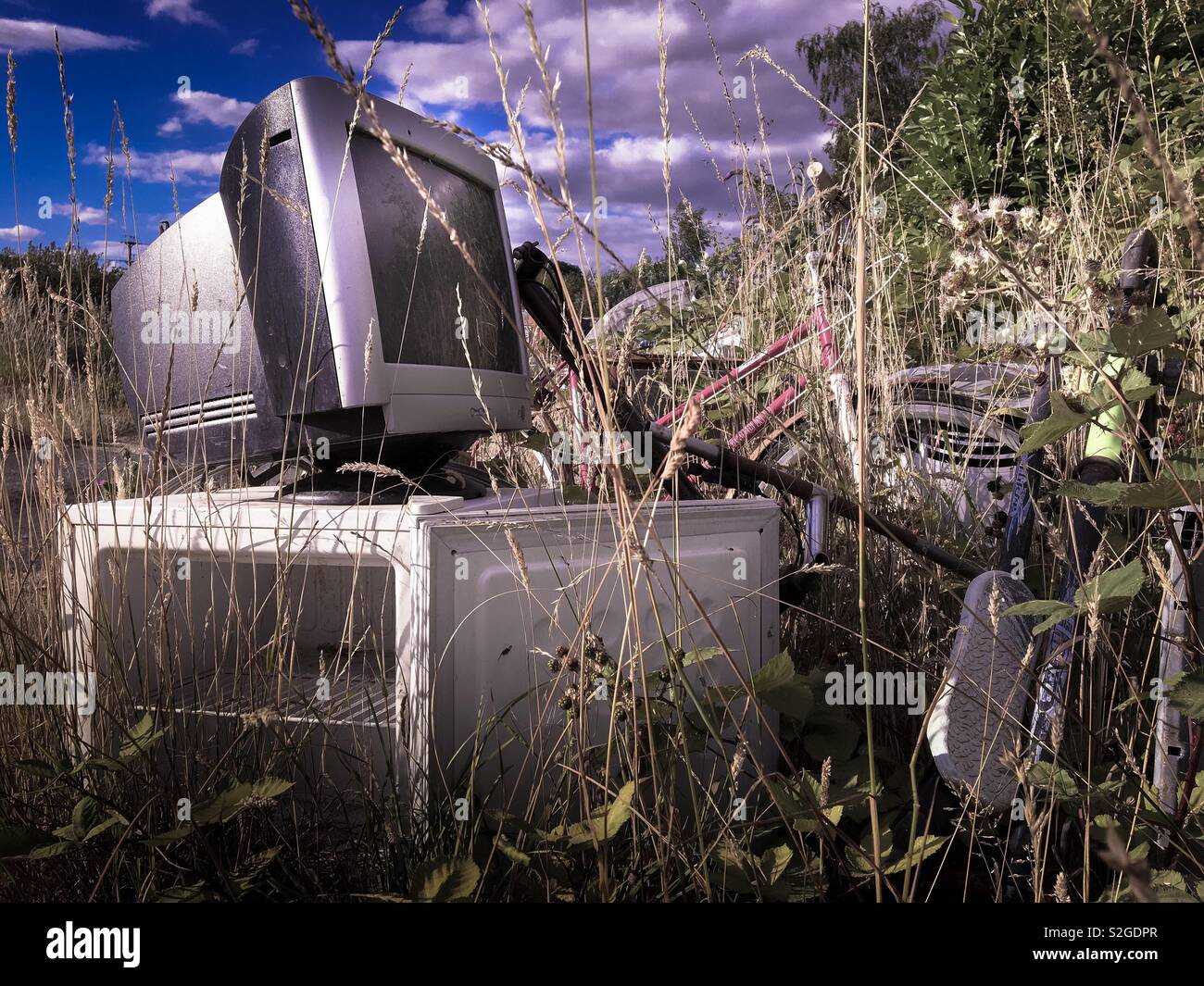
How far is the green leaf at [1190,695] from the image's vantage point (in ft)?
2.63

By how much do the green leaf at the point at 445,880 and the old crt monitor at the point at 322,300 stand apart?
0.64 meters

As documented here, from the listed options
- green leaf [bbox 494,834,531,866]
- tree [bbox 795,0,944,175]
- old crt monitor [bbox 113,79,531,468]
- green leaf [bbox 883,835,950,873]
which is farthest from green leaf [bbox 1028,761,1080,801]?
tree [bbox 795,0,944,175]

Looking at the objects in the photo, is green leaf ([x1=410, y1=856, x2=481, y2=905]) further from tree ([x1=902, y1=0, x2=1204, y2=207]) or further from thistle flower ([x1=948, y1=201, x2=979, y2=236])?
tree ([x1=902, y1=0, x2=1204, y2=207])

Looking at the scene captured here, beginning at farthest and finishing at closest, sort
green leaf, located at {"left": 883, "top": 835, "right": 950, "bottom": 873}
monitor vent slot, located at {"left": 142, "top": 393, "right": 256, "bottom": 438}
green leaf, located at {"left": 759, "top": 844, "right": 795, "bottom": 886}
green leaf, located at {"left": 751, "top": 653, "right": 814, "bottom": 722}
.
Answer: monitor vent slot, located at {"left": 142, "top": 393, "right": 256, "bottom": 438} → green leaf, located at {"left": 751, "top": 653, "right": 814, "bottom": 722} → green leaf, located at {"left": 759, "top": 844, "right": 795, "bottom": 886} → green leaf, located at {"left": 883, "top": 835, "right": 950, "bottom": 873}

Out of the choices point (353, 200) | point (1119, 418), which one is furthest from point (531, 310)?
point (1119, 418)

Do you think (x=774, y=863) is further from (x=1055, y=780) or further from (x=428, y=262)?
(x=428, y=262)

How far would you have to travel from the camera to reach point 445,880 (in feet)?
2.88

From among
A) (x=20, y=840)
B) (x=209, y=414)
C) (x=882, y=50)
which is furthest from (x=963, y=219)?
(x=882, y=50)

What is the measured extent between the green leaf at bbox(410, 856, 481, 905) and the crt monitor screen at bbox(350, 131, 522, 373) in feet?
2.44

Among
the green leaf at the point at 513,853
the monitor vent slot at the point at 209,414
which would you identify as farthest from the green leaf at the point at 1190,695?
the monitor vent slot at the point at 209,414

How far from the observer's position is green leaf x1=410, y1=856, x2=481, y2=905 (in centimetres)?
87

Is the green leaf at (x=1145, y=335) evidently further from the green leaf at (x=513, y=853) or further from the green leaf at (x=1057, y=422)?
the green leaf at (x=513, y=853)

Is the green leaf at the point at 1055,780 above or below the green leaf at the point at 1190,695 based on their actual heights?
below

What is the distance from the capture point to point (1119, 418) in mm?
947
